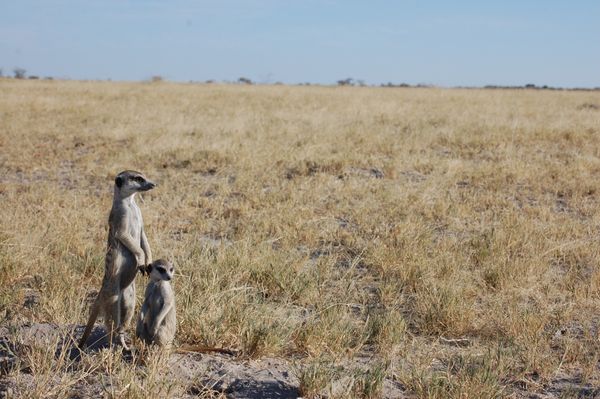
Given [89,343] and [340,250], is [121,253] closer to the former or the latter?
[89,343]

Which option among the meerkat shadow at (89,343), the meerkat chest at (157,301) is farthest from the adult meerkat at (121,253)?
the meerkat chest at (157,301)

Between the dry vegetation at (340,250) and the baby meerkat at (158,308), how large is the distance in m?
0.20

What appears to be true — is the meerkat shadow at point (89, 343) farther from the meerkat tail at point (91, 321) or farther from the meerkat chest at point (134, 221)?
the meerkat chest at point (134, 221)

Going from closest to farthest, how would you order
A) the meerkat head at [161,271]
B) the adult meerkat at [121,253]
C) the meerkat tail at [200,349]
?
the meerkat head at [161,271] < the adult meerkat at [121,253] < the meerkat tail at [200,349]

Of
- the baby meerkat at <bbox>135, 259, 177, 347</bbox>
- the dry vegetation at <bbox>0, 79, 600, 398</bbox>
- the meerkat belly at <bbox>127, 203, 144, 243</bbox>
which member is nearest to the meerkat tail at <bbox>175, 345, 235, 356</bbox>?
the dry vegetation at <bbox>0, 79, 600, 398</bbox>

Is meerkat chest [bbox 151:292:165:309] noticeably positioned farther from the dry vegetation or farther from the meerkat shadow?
the meerkat shadow

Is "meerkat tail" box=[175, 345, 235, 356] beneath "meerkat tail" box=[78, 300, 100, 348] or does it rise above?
beneath

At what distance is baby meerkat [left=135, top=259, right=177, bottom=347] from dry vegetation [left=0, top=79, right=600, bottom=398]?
0.20 metres

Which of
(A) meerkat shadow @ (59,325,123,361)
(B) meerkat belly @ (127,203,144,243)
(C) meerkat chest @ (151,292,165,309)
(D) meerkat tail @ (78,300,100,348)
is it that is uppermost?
(B) meerkat belly @ (127,203,144,243)

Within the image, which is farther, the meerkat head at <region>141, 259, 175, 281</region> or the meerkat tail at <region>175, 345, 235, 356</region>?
the meerkat tail at <region>175, 345, 235, 356</region>

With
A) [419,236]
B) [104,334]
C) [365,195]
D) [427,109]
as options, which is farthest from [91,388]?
[427,109]

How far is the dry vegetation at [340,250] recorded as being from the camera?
398 cm

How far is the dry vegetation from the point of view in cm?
398

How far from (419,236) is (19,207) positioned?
16.2ft
